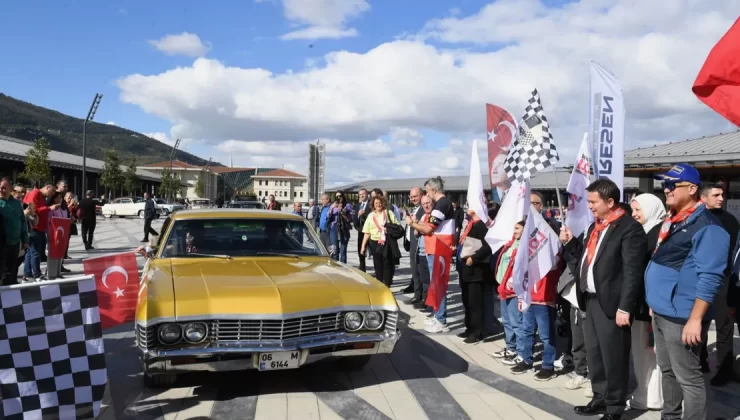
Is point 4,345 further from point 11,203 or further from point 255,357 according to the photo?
point 11,203

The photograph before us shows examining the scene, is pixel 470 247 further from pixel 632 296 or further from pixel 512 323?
pixel 632 296

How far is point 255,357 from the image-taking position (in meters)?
4.37

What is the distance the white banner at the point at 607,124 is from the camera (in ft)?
18.5

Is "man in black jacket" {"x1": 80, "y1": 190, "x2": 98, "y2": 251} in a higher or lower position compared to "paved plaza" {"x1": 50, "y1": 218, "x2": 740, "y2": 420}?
higher

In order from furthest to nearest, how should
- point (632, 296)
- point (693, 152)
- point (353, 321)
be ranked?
point (693, 152) → point (353, 321) → point (632, 296)

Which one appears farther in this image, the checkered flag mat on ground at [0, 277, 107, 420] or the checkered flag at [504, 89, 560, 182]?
the checkered flag at [504, 89, 560, 182]

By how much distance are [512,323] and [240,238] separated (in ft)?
10.0

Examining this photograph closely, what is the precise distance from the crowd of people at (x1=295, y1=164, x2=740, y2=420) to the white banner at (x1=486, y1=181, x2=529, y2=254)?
12 cm

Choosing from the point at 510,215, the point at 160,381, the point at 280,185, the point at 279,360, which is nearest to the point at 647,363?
the point at 510,215

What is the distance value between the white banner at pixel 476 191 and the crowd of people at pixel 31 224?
17.7 ft

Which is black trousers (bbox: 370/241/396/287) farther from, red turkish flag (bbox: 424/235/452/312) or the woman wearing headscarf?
the woman wearing headscarf

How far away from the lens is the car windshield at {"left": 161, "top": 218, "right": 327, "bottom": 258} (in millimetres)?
5863

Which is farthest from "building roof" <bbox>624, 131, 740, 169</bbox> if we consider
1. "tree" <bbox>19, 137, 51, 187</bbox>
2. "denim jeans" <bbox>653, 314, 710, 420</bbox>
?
"tree" <bbox>19, 137, 51, 187</bbox>

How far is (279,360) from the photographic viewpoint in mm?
4410
